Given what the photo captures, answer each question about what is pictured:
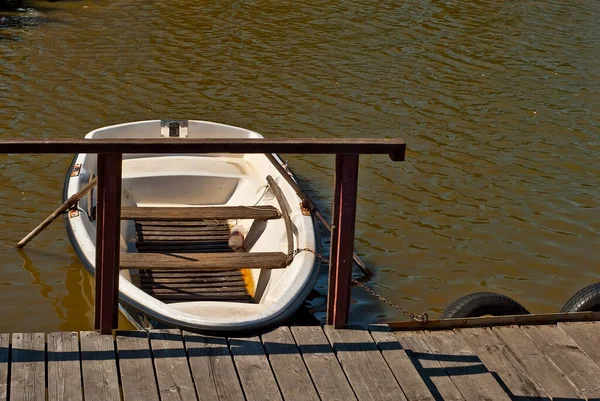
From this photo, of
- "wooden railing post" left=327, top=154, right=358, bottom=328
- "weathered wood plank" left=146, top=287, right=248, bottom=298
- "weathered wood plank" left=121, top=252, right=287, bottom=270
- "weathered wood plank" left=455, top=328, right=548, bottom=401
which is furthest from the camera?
"weathered wood plank" left=146, top=287, right=248, bottom=298

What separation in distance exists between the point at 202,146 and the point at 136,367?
1176mm

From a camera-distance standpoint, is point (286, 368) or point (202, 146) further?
point (286, 368)

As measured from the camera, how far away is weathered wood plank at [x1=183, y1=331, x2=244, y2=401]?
14.6 ft

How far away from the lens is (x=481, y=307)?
622 centimetres

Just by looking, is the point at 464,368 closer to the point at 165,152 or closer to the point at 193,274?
the point at 165,152

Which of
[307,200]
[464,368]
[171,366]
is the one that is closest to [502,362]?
[464,368]

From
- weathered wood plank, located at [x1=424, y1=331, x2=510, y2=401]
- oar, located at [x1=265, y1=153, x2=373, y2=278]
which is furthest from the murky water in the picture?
weathered wood plank, located at [x1=424, y1=331, x2=510, y2=401]

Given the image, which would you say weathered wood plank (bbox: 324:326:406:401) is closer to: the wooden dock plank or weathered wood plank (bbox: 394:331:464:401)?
weathered wood plank (bbox: 394:331:464:401)

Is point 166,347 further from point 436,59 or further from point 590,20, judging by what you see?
point 590,20

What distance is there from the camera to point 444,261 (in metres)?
8.67

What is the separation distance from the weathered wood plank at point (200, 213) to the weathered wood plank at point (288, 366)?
9.63ft

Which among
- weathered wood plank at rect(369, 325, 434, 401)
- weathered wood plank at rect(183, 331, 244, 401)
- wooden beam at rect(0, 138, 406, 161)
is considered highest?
wooden beam at rect(0, 138, 406, 161)

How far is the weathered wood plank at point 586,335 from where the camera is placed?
18.3 feet

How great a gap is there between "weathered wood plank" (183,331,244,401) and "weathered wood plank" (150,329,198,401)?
0.04 m
